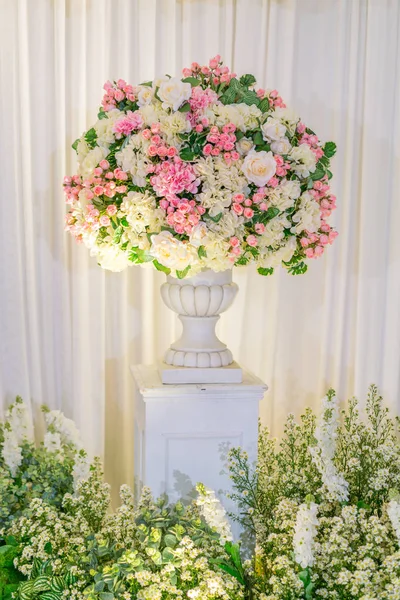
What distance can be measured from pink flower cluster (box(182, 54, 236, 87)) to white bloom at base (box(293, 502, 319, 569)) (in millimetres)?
1293

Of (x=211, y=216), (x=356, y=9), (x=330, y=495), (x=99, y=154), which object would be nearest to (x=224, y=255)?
(x=211, y=216)

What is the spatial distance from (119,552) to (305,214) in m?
1.07

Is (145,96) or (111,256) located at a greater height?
(145,96)

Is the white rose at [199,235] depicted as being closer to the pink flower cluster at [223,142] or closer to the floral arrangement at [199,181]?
the floral arrangement at [199,181]

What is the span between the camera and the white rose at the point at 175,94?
2.15 metres

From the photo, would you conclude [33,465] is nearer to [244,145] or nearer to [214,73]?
[244,145]

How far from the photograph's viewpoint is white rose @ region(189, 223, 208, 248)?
2.10 m

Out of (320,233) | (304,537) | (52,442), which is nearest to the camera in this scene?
(304,537)

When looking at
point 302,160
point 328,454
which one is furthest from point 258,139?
point 328,454

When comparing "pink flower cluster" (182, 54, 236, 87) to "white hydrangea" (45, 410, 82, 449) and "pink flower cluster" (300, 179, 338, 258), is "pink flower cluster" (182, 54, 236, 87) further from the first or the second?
"white hydrangea" (45, 410, 82, 449)

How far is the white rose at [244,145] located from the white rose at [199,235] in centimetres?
25

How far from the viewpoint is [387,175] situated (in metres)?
3.20

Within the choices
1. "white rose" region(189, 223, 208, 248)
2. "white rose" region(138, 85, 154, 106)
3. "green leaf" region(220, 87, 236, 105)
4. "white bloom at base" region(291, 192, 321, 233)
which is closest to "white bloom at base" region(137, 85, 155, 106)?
"white rose" region(138, 85, 154, 106)

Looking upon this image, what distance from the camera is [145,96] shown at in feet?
7.35
